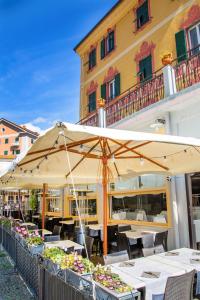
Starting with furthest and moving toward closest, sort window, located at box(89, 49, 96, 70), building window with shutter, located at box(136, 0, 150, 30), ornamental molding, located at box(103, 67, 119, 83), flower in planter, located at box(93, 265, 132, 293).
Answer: window, located at box(89, 49, 96, 70)
ornamental molding, located at box(103, 67, 119, 83)
building window with shutter, located at box(136, 0, 150, 30)
flower in planter, located at box(93, 265, 132, 293)

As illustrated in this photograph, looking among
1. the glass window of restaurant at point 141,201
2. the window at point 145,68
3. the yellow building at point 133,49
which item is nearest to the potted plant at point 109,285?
the glass window of restaurant at point 141,201

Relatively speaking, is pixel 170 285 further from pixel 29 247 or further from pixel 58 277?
pixel 29 247

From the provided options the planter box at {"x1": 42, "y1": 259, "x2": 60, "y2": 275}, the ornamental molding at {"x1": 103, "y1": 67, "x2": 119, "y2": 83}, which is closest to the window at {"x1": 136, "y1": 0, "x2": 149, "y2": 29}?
the ornamental molding at {"x1": 103, "y1": 67, "x2": 119, "y2": 83}

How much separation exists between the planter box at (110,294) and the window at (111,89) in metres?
11.3

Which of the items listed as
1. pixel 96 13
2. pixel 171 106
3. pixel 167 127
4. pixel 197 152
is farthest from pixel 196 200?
pixel 96 13

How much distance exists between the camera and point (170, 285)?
3.06 metres

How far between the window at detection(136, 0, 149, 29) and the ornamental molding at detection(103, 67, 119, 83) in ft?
7.60

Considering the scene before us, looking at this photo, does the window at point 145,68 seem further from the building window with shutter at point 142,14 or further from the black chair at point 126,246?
the black chair at point 126,246

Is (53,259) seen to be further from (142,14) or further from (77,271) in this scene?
(142,14)

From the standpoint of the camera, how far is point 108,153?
577 centimetres

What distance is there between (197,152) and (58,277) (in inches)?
138

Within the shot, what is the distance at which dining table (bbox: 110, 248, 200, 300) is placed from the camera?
11.7 feet

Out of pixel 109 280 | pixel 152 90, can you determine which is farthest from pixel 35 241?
pixel 152 90

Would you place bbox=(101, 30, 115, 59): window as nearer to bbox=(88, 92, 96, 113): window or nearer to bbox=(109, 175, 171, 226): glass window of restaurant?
bbox=(88, 92, 96, 113): window
